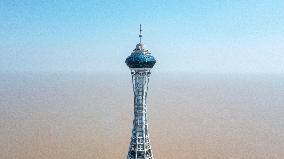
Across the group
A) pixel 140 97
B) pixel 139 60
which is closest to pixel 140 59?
pixel 139 60

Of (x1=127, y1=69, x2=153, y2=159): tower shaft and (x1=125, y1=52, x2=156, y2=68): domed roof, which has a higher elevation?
(x1=125, y1=52, x2=156, y2=68): domed roof

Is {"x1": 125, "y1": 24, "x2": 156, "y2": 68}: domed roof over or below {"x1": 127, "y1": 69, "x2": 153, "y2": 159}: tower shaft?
over

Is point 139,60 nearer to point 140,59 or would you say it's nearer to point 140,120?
point 140,59

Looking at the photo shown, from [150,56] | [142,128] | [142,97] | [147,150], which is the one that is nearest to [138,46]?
[150,56]

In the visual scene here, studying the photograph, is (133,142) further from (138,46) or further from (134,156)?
(138,46)

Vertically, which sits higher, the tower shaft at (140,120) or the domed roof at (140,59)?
the domed roof at (140,59)
